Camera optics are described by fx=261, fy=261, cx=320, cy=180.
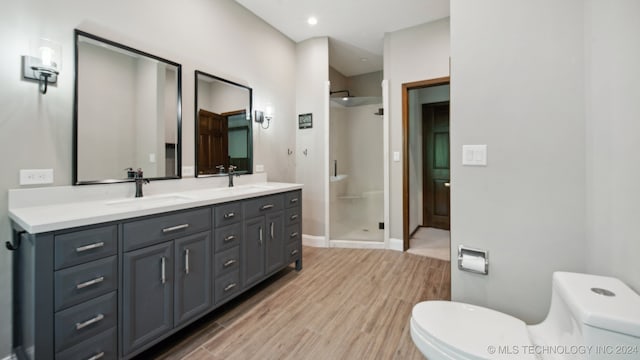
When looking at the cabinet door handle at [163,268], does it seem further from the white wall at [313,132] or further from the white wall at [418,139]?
the white wall at [418,139]

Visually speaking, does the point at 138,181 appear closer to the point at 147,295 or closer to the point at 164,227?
the point at 164,227


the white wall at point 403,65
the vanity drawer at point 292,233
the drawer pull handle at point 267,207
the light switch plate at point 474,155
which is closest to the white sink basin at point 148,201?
the drawer pull handle at point 267,207

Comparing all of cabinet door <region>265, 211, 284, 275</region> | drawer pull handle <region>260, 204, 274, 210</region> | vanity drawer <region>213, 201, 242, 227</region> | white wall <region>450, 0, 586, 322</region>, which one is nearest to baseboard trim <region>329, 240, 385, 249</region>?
cabinet door <region>265, 211, 284, 275</region>

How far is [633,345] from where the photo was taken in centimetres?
79

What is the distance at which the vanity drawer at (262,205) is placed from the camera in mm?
2133

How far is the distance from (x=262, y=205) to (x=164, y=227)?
0.86 meters

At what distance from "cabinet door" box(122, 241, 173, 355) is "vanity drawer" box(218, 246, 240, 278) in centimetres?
33

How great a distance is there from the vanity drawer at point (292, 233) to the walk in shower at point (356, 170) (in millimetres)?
1020

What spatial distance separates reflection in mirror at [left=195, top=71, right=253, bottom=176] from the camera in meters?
2.46

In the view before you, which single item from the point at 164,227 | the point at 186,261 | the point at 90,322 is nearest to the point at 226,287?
the point at 186,261

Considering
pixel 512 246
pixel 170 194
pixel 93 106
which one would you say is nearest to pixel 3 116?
pixel 93 106

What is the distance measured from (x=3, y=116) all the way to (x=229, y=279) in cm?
158

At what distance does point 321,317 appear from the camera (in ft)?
6.52

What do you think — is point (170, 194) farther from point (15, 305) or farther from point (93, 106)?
point (15, 305)
